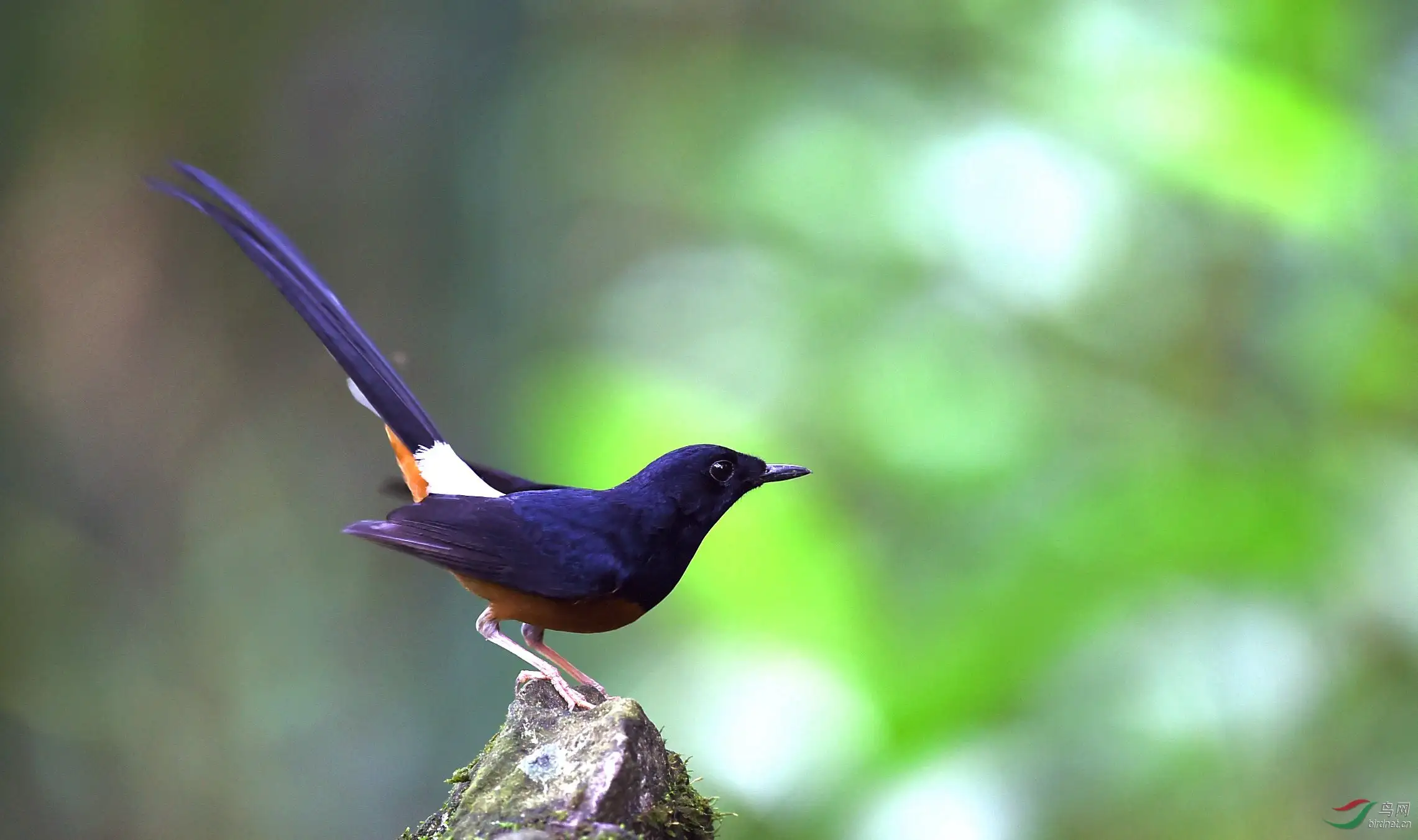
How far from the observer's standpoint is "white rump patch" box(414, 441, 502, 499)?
2.89 meters

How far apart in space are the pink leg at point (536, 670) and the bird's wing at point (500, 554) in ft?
0.54

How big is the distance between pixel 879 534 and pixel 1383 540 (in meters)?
1.49

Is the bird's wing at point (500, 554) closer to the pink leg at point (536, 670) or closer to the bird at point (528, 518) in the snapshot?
the bird at point (528, 518)

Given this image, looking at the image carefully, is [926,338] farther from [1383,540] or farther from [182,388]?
[182,388]

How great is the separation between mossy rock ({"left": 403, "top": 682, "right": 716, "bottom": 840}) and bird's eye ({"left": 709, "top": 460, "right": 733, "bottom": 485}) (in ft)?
2.43

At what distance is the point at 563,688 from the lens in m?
2.42

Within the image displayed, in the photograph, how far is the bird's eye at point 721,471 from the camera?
9.11ft

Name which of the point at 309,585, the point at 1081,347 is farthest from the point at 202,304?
the point at 1081,347

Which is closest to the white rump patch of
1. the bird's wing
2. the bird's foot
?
the bird's wing

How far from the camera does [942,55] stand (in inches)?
170

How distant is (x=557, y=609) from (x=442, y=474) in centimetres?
57

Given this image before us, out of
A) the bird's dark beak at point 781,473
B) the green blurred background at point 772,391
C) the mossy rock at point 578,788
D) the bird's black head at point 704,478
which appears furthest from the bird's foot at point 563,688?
the green blurred background at point 772,391

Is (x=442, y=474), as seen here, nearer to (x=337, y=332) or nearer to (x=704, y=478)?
(x=337, y=332)

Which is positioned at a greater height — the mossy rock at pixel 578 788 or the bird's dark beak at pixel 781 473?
the bird's dark beak at pixel 781 473
